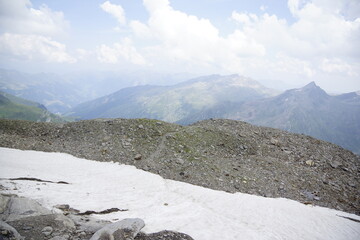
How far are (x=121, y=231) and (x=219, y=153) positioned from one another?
21.8 meters

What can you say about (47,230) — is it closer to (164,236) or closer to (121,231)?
(121,231)

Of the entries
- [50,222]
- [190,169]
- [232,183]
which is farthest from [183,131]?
[50,222]

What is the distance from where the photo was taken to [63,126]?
116 feet

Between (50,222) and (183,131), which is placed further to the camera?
(183,131)

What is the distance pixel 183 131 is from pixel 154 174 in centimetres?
1102

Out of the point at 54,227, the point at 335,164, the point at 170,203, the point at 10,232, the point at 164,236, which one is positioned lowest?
the point at 170,203

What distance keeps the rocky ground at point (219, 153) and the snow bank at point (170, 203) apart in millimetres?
2602

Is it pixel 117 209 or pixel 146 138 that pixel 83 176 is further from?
pixel 146 138

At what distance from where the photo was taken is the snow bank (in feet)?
47.4

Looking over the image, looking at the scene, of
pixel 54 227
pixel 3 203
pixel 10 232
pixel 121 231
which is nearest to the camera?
pixel 10 232

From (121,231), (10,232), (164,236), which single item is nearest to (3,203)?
(10,232)

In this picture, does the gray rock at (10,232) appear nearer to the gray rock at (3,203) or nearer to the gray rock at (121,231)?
the gray rock at (3,203)

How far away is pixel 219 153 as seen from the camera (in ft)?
100

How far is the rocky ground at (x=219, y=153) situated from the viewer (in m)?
24.6
